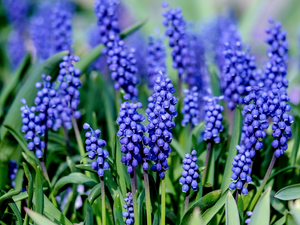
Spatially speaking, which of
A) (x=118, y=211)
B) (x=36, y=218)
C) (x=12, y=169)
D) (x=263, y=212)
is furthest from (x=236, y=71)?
(x=12, y=169)

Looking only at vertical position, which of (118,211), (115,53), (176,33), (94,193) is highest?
(176,33)

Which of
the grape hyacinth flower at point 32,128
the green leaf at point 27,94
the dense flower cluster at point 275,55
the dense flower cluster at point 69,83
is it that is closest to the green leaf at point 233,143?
the dense flower cluster at point 275,55

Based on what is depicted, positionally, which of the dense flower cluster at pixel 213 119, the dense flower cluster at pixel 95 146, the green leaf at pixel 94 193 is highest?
the dense flower cluster at pixel 213 119

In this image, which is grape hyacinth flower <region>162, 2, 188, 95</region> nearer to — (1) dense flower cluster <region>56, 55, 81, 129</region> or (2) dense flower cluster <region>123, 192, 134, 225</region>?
(1) dense flower cluster <region>56, 55, 81, 129</region>

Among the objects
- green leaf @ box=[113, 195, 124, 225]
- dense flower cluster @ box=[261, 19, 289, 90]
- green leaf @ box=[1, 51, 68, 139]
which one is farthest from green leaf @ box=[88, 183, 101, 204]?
dense flower cluster @ box=[261, 19, 289, 90]

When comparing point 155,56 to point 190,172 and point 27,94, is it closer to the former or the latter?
point 27,94

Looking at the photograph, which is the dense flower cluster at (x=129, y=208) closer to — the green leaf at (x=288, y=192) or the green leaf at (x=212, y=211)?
the green leaf at (x=212, y=211)
